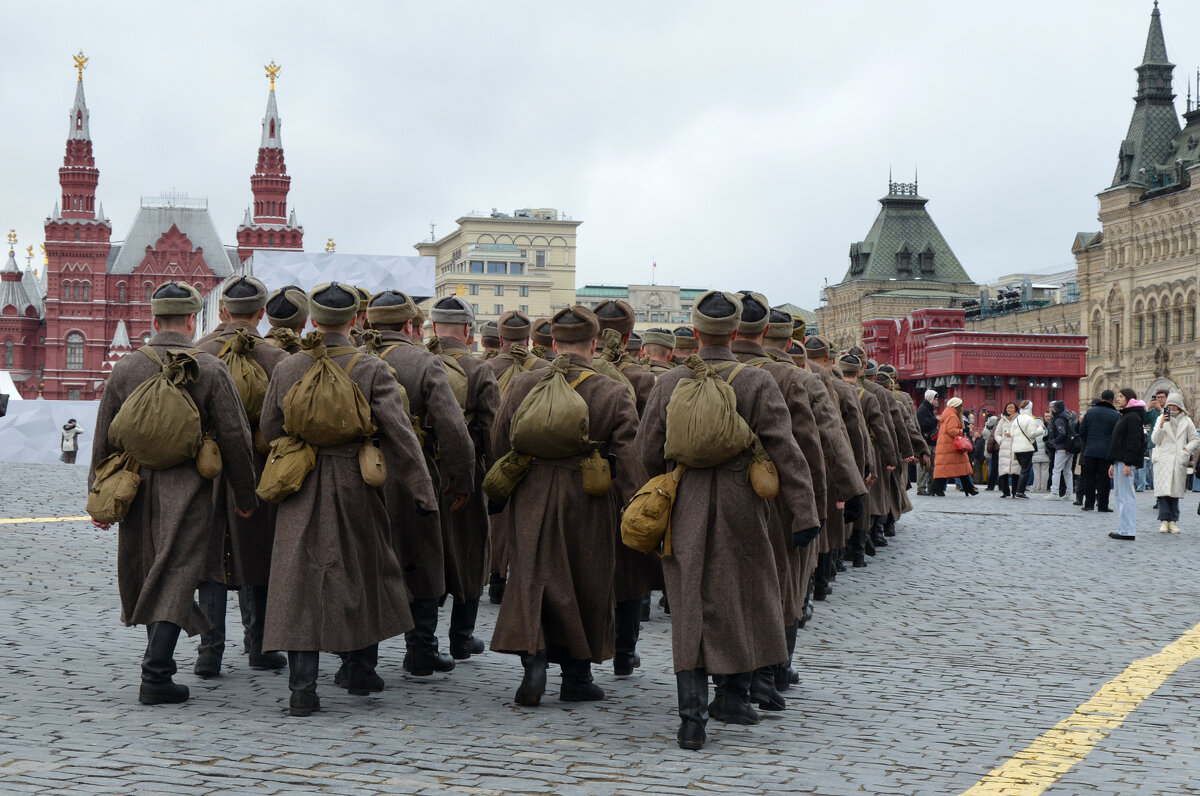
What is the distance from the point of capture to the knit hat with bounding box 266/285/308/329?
290 inches

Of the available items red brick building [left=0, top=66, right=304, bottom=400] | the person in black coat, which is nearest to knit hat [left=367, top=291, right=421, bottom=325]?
the person in black coat

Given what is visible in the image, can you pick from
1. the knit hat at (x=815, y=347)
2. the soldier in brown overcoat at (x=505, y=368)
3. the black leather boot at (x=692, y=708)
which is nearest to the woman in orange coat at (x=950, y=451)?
the knit hat at (x=815, y=347)

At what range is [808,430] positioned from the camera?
6.96 meters

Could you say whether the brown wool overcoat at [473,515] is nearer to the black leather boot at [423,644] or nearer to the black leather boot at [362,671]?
the black leather boot at [423,644]

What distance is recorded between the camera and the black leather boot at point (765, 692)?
6879 mm

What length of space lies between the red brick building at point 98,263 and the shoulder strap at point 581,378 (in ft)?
355

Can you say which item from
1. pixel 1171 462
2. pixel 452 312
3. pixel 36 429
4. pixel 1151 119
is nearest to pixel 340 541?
pixel 452 312

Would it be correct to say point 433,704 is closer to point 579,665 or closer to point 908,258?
point 579,665

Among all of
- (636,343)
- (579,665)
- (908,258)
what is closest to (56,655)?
(579,665)

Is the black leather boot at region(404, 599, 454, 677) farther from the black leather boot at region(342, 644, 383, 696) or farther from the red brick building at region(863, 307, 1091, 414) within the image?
the red brick building at region(863, 307, 1091, 414)

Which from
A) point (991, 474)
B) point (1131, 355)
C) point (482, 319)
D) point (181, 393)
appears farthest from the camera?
point (482, 319)

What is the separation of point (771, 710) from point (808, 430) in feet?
4.41

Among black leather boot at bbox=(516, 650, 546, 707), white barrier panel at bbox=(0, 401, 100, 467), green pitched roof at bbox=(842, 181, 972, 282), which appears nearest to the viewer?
black leather boot at bbox=(516, 650, 546, 707)

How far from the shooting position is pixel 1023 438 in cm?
2503
